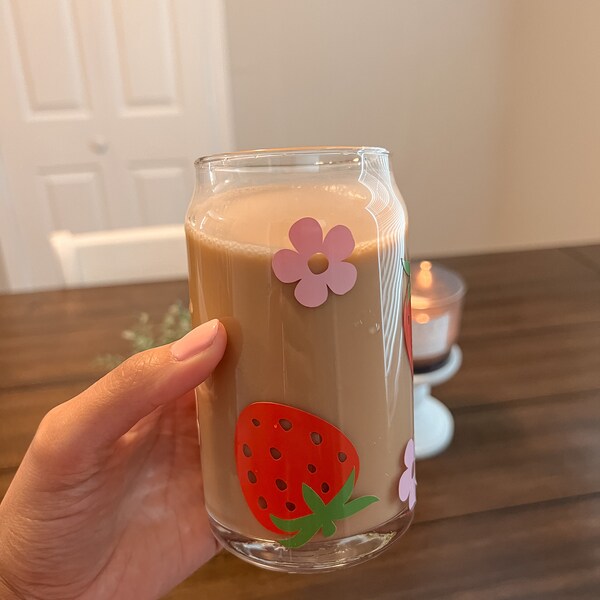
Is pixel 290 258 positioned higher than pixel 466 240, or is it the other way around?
pixel 290 258

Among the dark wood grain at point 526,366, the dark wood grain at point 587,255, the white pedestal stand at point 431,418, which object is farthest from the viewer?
the dark wood grain at point 587,255

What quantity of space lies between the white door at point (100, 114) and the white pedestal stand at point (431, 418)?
1879 mm

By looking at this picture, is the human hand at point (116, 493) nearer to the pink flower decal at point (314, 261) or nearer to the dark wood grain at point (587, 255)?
the pink flower decal at point (314, 261)

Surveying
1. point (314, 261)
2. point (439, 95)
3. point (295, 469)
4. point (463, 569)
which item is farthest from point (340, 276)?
point (439, 95)

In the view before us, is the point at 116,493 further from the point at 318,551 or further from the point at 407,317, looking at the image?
the point at 407,317

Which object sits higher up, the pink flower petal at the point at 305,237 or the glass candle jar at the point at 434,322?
the pink flower petal at the point at 305,237

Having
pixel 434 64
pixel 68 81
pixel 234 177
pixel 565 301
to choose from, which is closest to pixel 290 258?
pixel 234 177

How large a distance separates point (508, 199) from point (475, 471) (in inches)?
87.8

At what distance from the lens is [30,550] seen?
0.51 metres

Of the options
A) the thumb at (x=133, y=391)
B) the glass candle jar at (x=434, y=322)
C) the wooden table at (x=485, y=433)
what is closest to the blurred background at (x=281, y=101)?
the wooden table at (x=485, y=433)

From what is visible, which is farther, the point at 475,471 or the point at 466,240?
the point at 466,240

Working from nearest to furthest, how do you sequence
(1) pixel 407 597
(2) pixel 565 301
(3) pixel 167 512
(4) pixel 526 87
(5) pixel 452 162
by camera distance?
1. (1) pixel 407 597
2. (3) pixel 167 512
3. (2) pixel 565 301
4. (4) pixel 526 87
5. (5) pixel 452 162

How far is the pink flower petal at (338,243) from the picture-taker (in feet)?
1.25

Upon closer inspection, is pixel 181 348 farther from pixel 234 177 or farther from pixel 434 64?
pixel 434 64
